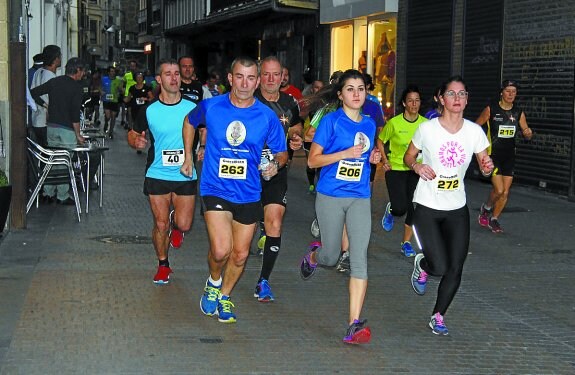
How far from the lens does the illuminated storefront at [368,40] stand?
22.5 meters

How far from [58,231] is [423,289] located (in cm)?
504

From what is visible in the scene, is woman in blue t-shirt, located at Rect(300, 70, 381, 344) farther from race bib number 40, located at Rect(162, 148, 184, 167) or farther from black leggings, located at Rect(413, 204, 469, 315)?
race bib number 40, located at Rect(162, 148, 184, 167)

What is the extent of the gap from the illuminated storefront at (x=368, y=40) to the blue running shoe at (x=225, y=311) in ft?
52.1

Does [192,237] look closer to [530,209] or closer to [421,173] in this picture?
[421,173]

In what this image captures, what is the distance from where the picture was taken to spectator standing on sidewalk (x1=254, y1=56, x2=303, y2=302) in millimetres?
7785

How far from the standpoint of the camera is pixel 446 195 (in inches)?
269

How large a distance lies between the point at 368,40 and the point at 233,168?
17599mm

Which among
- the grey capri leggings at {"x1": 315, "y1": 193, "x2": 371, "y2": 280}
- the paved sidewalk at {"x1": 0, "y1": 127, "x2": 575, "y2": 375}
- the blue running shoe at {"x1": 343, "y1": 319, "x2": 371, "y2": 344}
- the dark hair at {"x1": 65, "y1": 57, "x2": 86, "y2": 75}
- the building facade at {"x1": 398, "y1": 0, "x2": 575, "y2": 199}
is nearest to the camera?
the paved sidewalk at {"x1": 0, "y1": 127, "x2": 575, "y2": 375}

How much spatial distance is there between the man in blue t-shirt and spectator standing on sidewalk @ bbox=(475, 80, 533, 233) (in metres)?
5.41

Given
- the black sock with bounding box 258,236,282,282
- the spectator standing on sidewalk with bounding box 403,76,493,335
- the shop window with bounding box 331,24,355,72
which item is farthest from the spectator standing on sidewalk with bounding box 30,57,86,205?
the shop window with bounding box 331,24,355,72

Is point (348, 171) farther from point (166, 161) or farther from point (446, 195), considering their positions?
point (166, 161)

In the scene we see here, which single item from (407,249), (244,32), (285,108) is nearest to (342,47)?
(244,32)

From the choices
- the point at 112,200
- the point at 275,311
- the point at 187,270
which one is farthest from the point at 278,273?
the point at 112,200

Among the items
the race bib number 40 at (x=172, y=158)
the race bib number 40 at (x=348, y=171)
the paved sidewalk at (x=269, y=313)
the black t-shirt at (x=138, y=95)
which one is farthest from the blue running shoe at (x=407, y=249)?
the black t-shirt at (x=138, y=95)
